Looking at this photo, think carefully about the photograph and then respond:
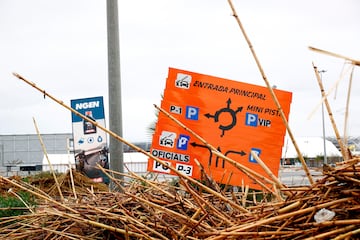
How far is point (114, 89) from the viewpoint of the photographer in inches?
357

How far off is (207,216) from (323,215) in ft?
3.02

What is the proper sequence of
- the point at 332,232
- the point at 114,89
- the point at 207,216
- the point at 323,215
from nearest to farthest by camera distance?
the point at 332,232, the point at 323,215, the point at 207,216, the point at 114,89

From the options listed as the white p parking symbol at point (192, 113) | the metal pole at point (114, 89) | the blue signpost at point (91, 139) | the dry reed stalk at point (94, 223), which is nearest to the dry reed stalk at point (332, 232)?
the dry reed stalk at point (94, 223)

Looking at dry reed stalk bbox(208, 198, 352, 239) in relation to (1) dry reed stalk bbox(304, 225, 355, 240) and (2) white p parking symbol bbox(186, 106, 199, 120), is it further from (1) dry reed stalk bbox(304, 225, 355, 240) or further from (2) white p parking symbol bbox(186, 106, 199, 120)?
(2) white p parking symbol bbox(186, 106, 199, 120)

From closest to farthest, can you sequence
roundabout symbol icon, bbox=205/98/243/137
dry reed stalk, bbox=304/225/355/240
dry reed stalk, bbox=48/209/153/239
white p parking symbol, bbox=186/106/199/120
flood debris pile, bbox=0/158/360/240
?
dry reed stalk, bbox=304/225/355/240 < flood debris pile, bbox=0/158/360/240 < dry reed stalk, bbox=48/209/153/239 < roundabout symbol icon, bbox=205/98/243/137 < white p parking symbol, bbox=186/106/199/120

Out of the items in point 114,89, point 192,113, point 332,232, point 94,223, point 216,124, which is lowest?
point 94,223

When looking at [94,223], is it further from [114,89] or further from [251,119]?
[114,89]

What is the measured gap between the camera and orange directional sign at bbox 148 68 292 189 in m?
6.29

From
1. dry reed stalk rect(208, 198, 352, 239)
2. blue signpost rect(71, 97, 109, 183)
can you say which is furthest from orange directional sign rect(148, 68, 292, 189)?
blue signpost rect(71, 97, 109, 183)

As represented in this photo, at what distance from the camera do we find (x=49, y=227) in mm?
3639

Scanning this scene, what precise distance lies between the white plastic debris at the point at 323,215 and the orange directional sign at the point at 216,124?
13.3 feet

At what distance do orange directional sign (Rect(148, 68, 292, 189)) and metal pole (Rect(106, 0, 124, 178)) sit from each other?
244 centimetres

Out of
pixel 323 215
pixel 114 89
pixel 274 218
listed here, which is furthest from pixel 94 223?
pixel 114 89

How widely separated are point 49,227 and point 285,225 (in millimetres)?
2037
